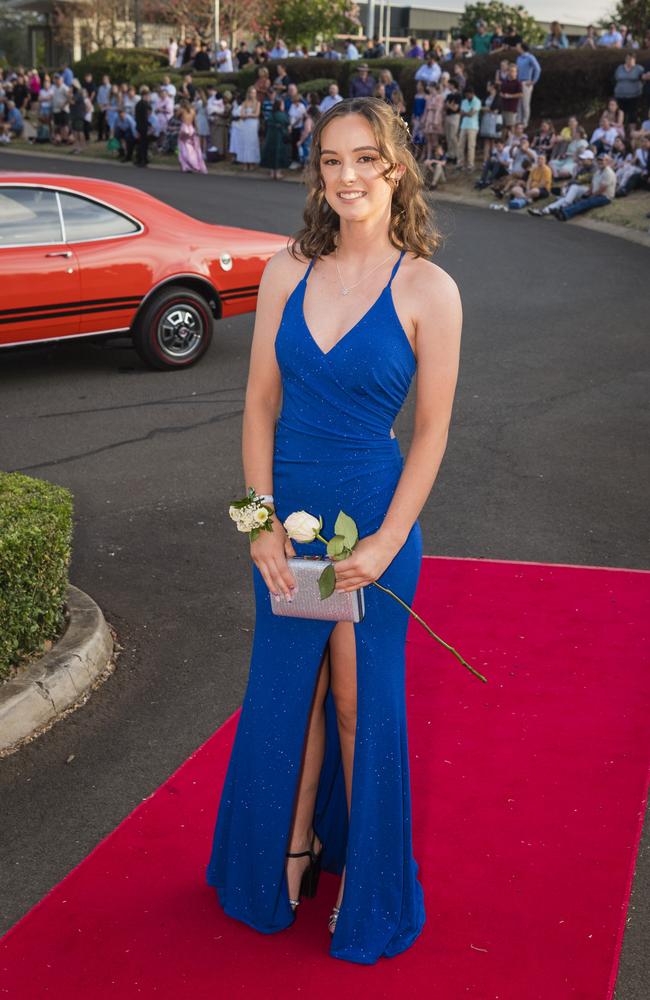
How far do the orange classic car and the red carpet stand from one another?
4.93 meters

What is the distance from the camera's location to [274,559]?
2.96m

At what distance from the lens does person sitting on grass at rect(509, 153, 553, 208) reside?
71.7 ft

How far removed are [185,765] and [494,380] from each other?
6205 mm

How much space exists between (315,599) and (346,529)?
21cm

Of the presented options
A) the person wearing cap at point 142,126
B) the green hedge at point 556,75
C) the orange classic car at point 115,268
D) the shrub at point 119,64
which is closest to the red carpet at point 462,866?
the orange classic car at point 115,268

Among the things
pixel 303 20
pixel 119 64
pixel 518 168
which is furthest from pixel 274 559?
pixel 303 20

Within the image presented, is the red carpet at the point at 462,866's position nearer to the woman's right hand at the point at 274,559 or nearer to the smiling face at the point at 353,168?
the woman's right hand at the point at 274,559

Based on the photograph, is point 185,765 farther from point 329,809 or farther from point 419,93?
point 419,93

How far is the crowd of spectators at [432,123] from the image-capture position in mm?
21781

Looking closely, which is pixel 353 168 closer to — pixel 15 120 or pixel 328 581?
pixel 328 581

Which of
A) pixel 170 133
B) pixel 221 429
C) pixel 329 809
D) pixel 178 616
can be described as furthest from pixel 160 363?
pixel 170 133

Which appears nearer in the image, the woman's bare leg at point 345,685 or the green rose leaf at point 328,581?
the green rose leaf at point 328,581

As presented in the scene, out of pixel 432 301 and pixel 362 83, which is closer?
pixel 432 301

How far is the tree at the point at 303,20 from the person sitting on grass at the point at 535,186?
29882 mm
